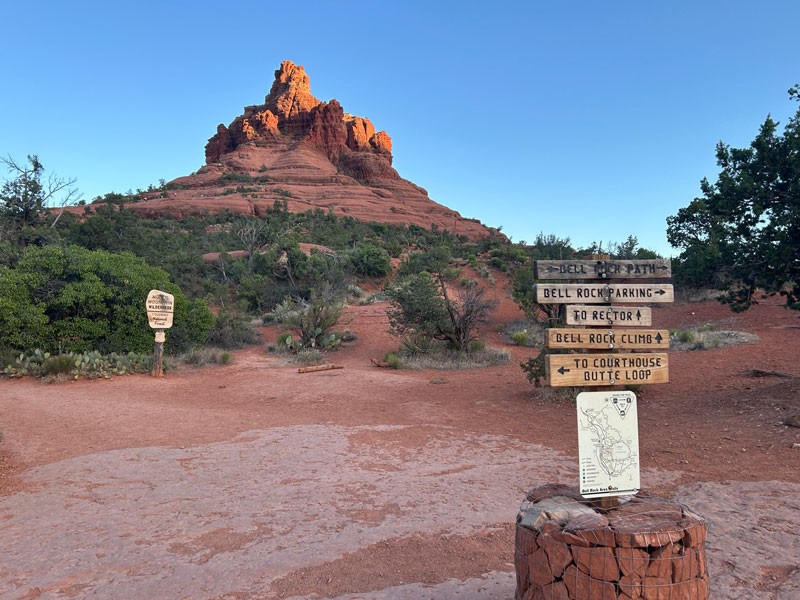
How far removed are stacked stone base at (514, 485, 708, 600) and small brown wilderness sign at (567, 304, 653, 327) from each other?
1.45 meters

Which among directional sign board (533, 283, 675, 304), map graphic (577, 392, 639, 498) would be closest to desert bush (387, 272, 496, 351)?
directional sign board (533, 283, 675, 304)

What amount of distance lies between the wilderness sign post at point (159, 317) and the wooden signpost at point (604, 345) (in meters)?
12.5

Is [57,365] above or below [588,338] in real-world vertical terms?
below

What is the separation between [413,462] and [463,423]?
2.51 m

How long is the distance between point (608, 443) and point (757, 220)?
303 inches

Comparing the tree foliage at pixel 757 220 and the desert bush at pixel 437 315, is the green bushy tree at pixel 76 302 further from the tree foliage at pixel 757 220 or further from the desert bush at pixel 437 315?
the tree foliage at pixel 757 220

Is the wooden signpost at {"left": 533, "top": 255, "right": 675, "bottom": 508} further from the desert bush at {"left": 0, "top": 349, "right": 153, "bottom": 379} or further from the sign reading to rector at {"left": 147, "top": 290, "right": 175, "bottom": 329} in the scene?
the desert bush at {"left": 0, "top": 349, "right": 153, "bottom": 379}

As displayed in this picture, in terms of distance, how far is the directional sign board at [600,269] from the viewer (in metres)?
4.17

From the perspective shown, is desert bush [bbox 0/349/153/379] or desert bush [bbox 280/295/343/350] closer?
desert bush [bbox 0/349/153/379]

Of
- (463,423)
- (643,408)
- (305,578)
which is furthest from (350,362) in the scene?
(305,578)

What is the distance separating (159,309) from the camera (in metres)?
14.2

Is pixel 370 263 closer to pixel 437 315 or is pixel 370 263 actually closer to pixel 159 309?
pixel 437 315

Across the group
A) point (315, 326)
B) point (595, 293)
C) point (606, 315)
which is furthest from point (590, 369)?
point (315, 326)

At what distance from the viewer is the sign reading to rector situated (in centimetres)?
1391
